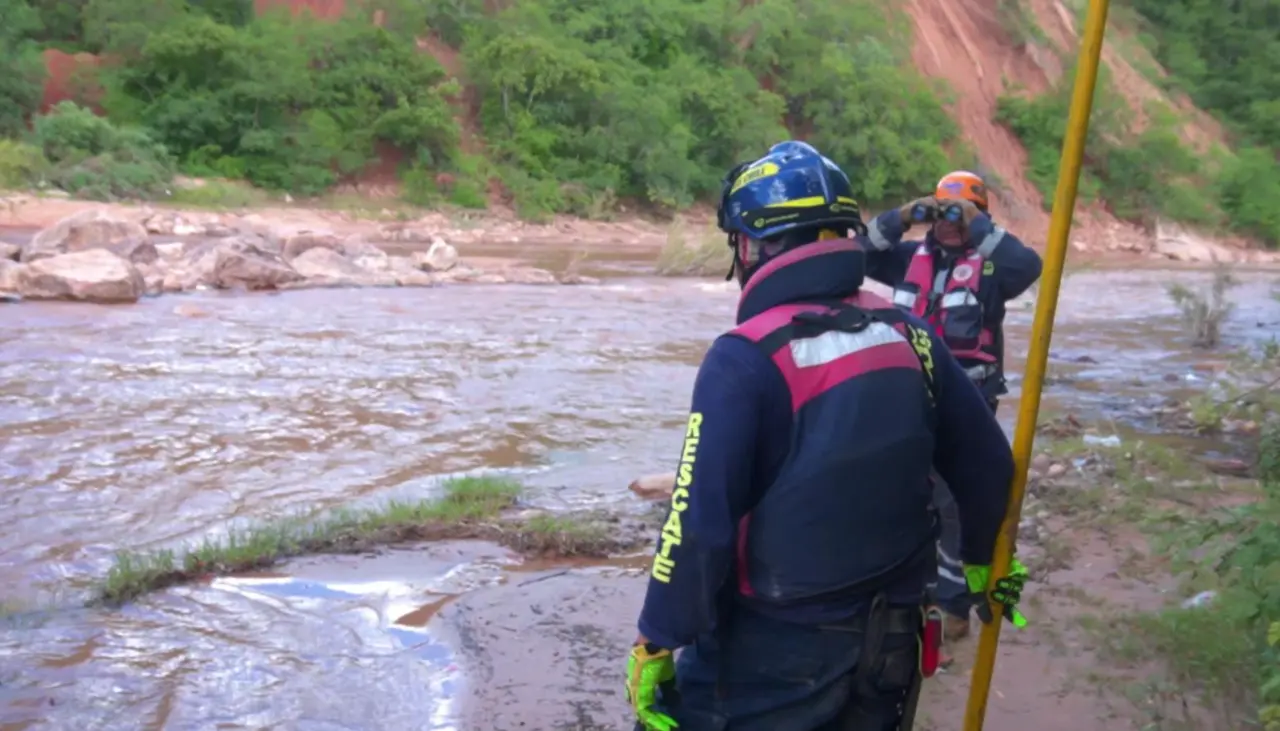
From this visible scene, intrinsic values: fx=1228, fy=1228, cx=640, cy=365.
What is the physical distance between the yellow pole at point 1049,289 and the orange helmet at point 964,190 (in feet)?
7.49

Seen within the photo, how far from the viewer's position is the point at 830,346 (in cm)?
228

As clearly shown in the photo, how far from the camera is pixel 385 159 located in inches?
1367

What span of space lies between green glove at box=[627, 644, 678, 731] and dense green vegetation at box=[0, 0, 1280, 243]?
84.9 feet

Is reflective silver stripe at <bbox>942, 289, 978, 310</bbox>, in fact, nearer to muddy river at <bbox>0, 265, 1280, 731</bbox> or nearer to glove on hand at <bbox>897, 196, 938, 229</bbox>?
glove on hand at <bbox>897, 196, 938, 229</bbox>

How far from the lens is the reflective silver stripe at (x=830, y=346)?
227cm

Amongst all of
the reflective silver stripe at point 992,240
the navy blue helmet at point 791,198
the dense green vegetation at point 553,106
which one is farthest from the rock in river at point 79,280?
the navy blue helmet at point 791,198

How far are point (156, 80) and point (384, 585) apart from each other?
30.9 meters

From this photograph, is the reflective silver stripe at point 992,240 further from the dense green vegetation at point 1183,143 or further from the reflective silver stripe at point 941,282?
the dense green vegetation at point 1183,143

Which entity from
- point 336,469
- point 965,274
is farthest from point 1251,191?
point 965,274

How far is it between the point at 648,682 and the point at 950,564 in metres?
1.63

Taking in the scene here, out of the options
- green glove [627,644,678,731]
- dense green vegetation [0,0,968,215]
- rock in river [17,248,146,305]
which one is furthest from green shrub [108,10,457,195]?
green glove [627,644,678,731]

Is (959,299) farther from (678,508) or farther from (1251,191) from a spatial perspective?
(1251,191)

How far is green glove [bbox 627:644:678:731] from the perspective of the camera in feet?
7.38

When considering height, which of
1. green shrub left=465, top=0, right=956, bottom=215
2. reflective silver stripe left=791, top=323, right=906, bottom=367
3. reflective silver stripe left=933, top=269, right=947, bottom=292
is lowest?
reflective silver stripe left=933, top=269, right=947, bottom=292
